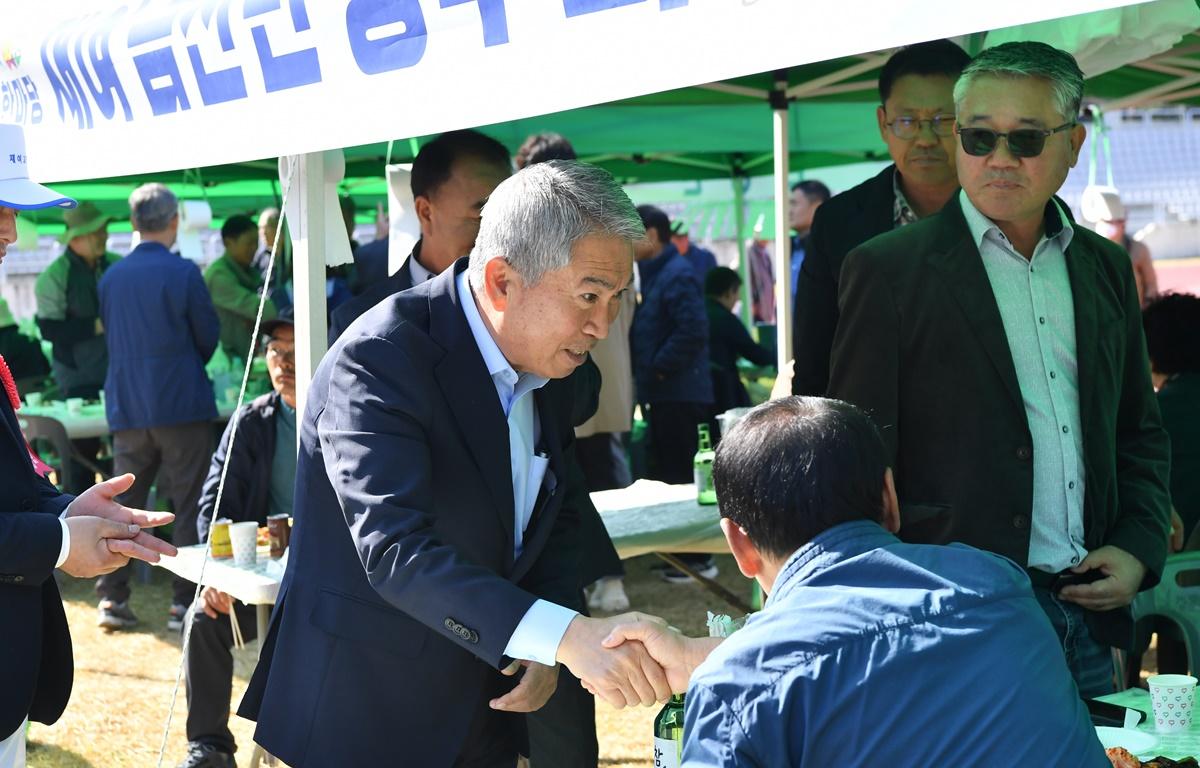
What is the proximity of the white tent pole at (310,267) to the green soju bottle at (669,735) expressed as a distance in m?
1.30

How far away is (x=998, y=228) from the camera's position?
2.41 meters

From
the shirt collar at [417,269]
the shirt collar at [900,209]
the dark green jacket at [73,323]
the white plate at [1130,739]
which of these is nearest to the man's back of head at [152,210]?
the dark green jacket at [73,323]

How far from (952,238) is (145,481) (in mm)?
5523

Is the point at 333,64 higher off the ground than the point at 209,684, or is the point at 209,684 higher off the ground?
the point at 333,64

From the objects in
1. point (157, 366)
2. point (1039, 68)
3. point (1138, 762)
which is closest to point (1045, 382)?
point (1039, 68)

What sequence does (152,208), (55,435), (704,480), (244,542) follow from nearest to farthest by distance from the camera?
(244,542)
(704,480)
(152,208)
(55,435)

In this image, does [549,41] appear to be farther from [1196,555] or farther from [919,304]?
[1196,555]

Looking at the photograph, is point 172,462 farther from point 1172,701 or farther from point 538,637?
point 1172,701

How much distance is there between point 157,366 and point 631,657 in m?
5.34

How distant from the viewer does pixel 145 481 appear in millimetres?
6906

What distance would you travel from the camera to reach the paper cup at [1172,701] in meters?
2.26

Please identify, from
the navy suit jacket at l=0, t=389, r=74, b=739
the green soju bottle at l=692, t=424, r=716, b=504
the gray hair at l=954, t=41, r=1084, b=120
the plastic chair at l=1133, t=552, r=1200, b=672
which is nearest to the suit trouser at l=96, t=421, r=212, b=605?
the green soju bottle at l=692, t=424, r=716, b=504

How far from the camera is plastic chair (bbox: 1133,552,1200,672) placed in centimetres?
360

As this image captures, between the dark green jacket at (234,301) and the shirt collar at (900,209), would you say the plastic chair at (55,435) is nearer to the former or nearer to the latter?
the dark green jacket at (234,301)
